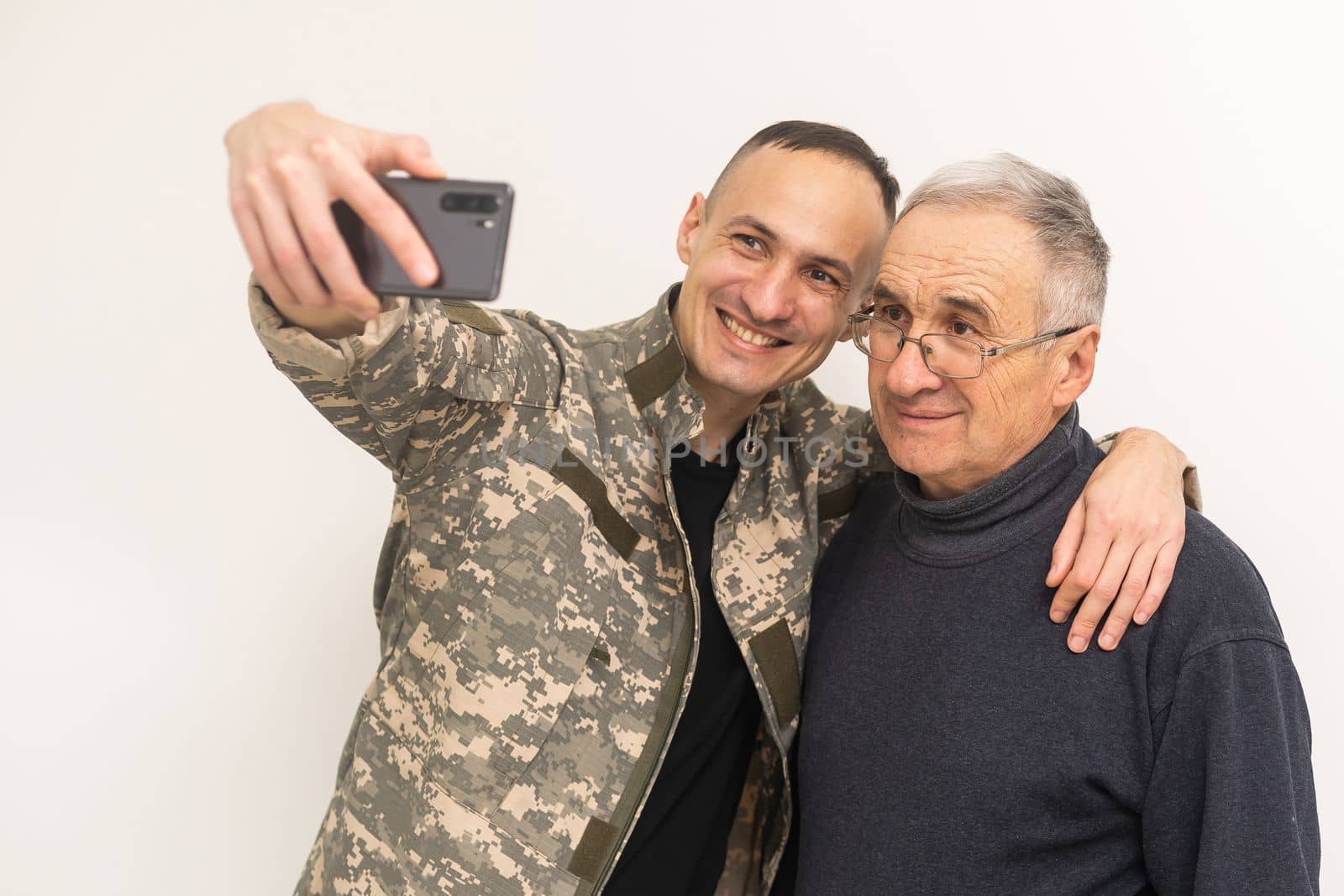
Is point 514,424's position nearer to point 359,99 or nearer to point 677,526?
point 677,526

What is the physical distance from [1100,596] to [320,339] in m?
1.00

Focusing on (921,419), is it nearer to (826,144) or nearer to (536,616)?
(826,144)

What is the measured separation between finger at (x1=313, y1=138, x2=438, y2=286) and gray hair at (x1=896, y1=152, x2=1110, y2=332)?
0.85m

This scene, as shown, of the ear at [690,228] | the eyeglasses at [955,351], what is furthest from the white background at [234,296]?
the eyeglasses at [955,351]

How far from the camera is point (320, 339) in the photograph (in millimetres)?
1196

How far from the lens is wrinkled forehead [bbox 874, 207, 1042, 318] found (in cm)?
151

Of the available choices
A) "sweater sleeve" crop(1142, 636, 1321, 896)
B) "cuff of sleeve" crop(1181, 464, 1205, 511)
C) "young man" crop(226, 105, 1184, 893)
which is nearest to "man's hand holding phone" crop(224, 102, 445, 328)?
"young man" crop(226, 105, 1184, 893)

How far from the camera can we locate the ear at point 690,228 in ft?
6.38

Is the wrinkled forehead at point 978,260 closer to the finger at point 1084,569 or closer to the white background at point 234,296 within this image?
the finger at point 1084,569

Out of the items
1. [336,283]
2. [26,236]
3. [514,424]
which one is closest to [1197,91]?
[514,424]

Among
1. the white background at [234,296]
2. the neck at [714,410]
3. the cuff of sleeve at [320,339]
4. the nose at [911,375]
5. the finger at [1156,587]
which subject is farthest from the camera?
the white background at [234,296]

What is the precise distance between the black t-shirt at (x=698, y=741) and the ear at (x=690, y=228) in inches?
14.5

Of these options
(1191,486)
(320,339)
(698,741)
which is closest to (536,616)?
(698,741)

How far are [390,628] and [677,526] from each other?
49 cm
